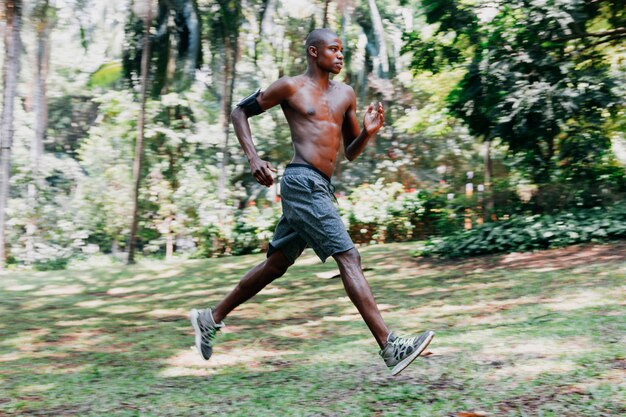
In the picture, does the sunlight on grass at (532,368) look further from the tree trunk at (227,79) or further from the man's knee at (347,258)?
the tree trunk at (227,79)

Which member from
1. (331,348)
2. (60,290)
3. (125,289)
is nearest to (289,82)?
(331,348)

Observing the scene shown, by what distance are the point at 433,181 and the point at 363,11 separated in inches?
259

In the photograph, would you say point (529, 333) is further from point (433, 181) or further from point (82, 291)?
point (433, 181)

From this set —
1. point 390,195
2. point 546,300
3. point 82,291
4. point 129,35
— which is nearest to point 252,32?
point 129,35

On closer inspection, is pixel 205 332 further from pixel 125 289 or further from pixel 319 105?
pixel 125 289

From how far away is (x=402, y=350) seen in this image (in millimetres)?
3500

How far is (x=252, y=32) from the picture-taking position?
17.7 meters

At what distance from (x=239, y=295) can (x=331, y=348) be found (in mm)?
865

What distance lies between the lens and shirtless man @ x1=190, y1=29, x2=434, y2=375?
378 cm

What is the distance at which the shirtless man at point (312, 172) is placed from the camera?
3783mm

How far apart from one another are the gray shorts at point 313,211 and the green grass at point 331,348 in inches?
30.0

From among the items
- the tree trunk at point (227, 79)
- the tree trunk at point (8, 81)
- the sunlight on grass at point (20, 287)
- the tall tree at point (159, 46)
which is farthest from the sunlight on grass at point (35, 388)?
the tree trunk at point (227, 79)

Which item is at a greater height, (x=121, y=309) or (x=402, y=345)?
(x=402, y=345)

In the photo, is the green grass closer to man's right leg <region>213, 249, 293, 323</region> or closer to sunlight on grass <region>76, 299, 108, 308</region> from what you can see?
sunlight on grass <region>76, 299, 108, 308</region>
